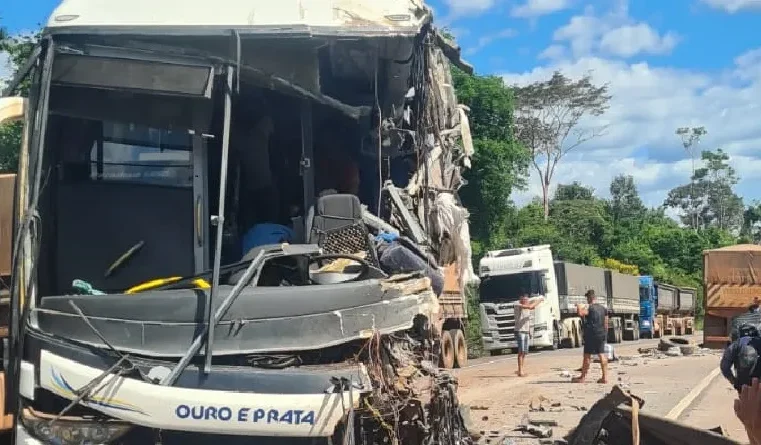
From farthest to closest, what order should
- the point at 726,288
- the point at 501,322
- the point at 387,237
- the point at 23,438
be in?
the point at 501,322, the point at 726,288, the point at 387,237, the point at 23,438

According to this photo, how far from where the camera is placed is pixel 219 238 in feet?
14.9

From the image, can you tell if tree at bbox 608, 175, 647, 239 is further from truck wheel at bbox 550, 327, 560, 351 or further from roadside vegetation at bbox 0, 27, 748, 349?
truck wheel at bbox 550, 327, 560, 351

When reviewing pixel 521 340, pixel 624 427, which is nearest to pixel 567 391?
pixel 521 340

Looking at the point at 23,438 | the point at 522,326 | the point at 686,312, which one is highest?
the point at 23,438

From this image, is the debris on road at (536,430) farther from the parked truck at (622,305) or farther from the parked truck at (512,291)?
the parked truck at (622,305)

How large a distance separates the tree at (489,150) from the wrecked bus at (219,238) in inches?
912

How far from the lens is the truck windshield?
1006 inches

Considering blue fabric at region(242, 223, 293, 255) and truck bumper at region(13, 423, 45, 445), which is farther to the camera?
blue fabric at region(242, 223, 293, 255)

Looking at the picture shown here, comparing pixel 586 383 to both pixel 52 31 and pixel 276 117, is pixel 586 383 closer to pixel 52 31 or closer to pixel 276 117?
pixel 276 117

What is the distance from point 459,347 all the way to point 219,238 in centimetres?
1671

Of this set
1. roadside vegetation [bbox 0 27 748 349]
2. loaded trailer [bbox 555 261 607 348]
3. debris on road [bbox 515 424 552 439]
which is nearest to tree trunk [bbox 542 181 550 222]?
roadside vegetation [bbox 0 27 748 349]

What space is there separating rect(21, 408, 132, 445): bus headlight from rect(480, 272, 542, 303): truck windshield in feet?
70.8

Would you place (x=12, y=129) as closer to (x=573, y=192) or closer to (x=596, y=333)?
(x=596, y=333)

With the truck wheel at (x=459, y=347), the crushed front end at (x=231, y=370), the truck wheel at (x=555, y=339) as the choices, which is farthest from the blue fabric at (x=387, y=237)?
the truck wheel at (x=555, y=339)
